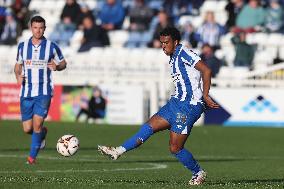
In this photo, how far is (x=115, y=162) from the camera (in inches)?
611

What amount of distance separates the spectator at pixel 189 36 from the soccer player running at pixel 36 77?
1150 cm

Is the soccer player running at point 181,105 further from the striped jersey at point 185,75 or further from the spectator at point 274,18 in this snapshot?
the spectator at point 274,18

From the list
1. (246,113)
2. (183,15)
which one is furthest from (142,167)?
(183,15)

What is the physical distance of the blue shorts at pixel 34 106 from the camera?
1498 cm

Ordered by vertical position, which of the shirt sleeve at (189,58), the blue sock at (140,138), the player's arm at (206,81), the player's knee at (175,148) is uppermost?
the shirt sleeve at (189,58)

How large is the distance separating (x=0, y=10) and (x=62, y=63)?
15.5 metres

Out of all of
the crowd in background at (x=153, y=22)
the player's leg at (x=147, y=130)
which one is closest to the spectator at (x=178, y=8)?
the crowd in background at (x=153, y=22)

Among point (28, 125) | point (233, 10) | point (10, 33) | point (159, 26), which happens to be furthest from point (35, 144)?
point (10, 33)

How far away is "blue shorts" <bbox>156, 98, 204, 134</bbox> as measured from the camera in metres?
11.2

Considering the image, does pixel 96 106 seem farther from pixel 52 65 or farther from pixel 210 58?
pixel 52 65

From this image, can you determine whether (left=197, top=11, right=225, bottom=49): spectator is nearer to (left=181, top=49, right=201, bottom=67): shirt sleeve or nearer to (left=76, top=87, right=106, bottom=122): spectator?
(left=76, top=87, right=106, bottom=122): spectator

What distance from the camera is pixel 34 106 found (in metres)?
15.1

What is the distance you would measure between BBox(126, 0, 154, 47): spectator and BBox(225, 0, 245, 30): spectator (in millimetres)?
2257

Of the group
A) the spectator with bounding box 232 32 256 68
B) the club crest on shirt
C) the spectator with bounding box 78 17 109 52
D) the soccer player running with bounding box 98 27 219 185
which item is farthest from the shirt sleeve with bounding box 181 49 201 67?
the spectator with bounding box 78 17 109 52
